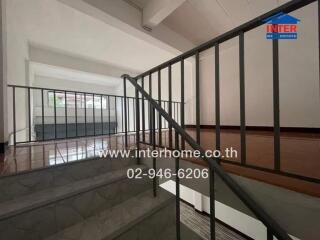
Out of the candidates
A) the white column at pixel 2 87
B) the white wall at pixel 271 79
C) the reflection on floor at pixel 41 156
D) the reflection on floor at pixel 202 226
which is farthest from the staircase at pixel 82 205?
the white wall at pixel 271 79

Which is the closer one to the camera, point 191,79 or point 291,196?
point 291,196

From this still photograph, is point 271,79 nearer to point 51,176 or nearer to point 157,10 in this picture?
point 157,10

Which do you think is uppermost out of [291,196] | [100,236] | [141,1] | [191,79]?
[141,1]

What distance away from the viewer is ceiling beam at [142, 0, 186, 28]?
2167 millimetres

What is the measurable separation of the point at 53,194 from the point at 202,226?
3420 millimetres

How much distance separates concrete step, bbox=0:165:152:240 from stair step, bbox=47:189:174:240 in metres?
0.04

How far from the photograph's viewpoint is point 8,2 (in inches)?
95.2

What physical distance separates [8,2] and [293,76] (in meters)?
4.71

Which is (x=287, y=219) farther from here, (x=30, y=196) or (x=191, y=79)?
(x=191, y=79)

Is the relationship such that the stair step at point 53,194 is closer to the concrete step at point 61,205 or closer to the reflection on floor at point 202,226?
the concrete step at point 61,205

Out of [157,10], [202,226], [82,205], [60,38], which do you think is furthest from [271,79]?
[60,38]

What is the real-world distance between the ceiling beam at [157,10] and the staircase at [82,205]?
85.2 inches

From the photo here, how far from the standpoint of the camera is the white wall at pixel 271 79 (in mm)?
2557

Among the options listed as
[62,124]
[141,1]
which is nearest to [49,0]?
[141,1]
